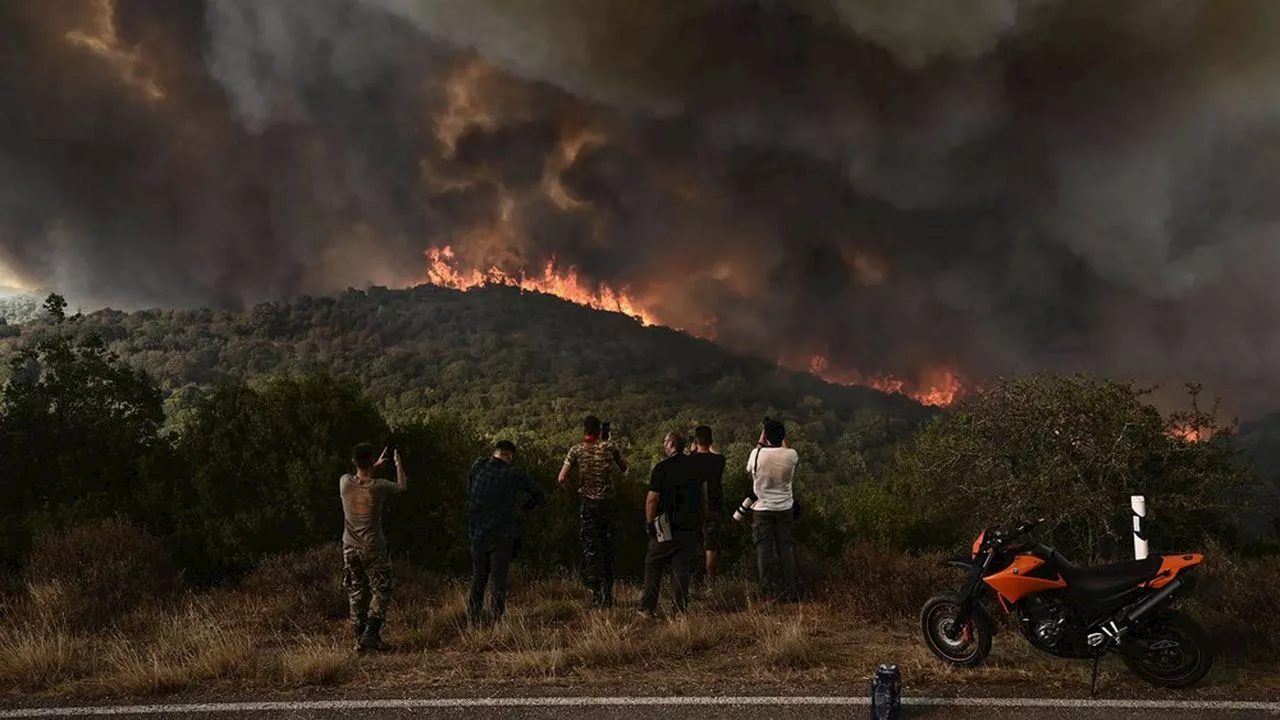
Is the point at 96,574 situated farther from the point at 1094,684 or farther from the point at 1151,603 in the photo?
the point at 1151,603

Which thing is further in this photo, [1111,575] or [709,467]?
[709,467]

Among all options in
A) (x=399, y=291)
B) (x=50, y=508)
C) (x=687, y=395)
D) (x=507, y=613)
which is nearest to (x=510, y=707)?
(x=507, y=613)

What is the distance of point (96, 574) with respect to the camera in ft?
36.8

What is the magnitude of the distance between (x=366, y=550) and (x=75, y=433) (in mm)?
16382

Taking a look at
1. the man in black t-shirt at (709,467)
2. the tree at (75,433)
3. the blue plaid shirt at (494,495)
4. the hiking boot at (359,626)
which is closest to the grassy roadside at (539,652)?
the hiking boot at (359,626)

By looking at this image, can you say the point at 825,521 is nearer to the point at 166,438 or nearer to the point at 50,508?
the point at 166,438

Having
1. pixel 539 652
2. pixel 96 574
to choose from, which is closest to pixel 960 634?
pixel 539 652

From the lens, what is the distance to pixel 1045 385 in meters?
17.5

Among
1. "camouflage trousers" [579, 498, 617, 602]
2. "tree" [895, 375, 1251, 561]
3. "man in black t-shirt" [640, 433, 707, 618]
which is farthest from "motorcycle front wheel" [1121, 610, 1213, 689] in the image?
"tree" [895, 375, 1251, 561]

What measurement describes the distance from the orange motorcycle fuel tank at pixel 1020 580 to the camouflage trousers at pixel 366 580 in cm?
566

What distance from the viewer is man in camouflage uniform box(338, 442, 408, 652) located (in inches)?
321

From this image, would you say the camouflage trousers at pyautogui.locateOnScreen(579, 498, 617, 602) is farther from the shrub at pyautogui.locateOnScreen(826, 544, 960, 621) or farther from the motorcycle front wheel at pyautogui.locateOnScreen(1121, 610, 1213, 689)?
the motorcycle front wheel at pyautogui.locateOnScreen(1121, 610, 1213, 689)

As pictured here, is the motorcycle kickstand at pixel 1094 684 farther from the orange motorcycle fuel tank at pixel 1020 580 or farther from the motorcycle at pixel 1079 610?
the orange motorcycle fuel tank at pixel 1020 580

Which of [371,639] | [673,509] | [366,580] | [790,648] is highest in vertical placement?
[673,509]
